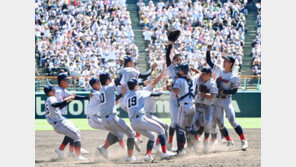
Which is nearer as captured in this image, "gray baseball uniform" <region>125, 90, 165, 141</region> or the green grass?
"gray baseball uniform" <region>125, 90, 165, 141</region>

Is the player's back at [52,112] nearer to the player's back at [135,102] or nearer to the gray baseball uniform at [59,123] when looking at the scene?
the gray baseball uniform at [59,123]

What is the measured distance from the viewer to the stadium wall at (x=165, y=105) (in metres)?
20.5

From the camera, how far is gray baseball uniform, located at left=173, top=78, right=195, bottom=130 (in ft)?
33.2

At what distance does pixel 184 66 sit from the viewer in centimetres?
1013

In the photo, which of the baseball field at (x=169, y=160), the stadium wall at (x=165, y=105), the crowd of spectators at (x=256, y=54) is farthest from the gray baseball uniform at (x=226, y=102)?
the crowd of spectators at (x=256, y=54)

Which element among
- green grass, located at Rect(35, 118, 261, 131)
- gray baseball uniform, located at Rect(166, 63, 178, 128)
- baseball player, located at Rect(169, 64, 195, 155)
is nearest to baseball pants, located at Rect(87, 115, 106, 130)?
gray baseball uniform, located at Rect(166, 63, 178, 128)

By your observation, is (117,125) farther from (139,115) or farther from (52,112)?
(52,112)

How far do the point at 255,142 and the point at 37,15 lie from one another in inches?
700

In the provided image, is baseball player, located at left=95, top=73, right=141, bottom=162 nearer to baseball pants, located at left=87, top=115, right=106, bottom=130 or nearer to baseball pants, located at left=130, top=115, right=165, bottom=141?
baseball pants, located at left=130, top=115, right=165, bottom=141

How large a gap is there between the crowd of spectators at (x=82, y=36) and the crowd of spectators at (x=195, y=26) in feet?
4.32

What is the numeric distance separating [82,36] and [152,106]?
15714mm

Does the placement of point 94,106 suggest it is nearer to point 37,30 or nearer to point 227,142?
point 227,142

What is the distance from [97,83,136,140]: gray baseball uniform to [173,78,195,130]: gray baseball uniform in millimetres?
1085

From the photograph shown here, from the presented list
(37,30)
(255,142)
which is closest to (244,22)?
(37,30)
